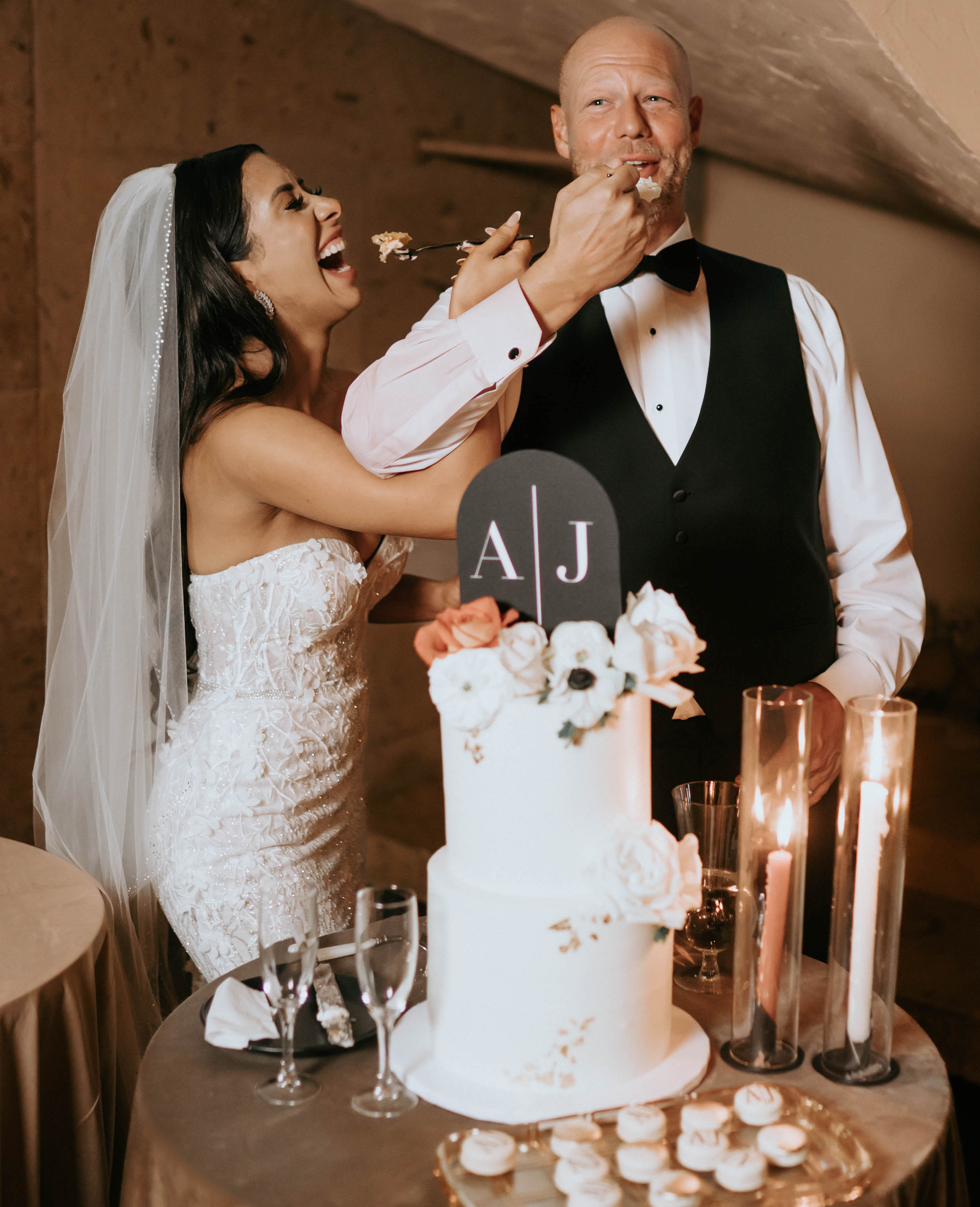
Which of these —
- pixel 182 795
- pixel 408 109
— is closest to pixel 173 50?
pixel 408 109

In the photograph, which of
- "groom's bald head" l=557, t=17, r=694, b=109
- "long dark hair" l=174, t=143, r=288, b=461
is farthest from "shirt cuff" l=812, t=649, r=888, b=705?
"long dark hair" l=174, t=143, r=288, b=461

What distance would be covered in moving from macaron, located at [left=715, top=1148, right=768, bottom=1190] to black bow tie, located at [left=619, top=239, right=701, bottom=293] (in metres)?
1.38

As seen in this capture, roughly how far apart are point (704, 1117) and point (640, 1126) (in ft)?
0.20

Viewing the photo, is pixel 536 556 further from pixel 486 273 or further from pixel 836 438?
Answer: pixel 836 438

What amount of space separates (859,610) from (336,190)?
2.53m

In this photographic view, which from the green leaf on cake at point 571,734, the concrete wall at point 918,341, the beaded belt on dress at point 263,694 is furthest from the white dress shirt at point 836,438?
the concrete wall at point 918,341

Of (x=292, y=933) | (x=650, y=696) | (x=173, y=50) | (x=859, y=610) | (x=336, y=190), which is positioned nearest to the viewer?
(x=650, y=696)

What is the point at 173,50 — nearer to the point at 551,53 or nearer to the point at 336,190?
the point at 336,190

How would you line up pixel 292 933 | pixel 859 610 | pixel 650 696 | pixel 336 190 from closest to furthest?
pixel 650 696, pixel 292 933, pixel 859 610, pixel 336 190

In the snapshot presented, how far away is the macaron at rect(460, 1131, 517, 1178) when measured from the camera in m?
0.97

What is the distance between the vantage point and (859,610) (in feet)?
6.28

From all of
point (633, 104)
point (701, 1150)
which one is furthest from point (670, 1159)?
point (633, 104)

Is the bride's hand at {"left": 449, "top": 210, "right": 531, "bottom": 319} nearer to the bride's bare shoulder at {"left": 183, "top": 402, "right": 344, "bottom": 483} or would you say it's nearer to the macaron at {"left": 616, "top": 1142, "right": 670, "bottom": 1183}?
the bride's bare shoulder at {"left": 183, "top": 402, "right": 344, "bottom": 483}

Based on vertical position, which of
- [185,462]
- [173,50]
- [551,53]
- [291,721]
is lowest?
[291,721]
